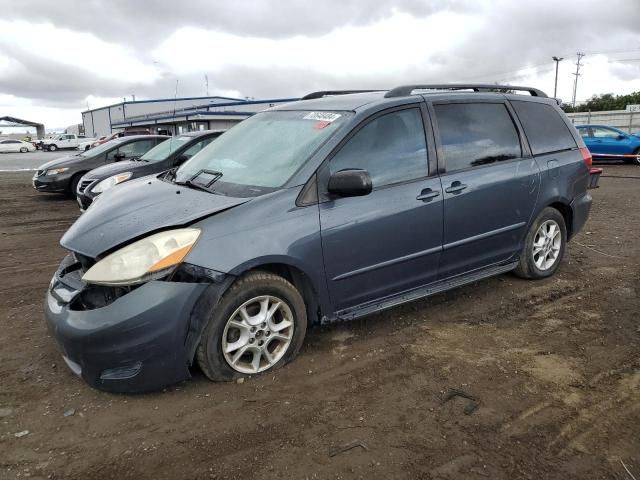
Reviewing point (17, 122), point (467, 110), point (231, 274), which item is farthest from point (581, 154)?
point (17, 122)

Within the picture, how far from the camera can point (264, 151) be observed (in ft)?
12.1

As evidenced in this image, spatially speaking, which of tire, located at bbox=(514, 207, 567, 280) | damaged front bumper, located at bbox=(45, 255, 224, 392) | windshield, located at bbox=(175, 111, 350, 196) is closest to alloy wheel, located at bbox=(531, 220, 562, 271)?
tire, located at bbox=(514, 207, 567, 280)

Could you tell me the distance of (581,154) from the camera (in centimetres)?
493

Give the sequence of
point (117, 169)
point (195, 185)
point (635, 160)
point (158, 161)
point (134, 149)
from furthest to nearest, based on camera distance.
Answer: point (635, 160) → point (134, 149) → point (117, 169) → point (158, 161) → point (195, 185)

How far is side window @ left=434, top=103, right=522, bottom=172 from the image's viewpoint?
12.9 feet

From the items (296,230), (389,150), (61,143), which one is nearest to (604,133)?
(389,150)

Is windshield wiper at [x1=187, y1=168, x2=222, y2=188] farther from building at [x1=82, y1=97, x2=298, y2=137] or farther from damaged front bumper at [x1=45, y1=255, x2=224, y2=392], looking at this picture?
building at [x1=82, y1=97, x2=298, y2=137]

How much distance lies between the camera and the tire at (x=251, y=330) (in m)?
2.93

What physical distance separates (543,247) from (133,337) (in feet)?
12.5

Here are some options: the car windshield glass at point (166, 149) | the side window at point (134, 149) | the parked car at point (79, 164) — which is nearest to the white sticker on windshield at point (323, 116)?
the car windshield glass at point (166, 149)

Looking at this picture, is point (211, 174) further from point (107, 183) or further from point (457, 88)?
point (107, 183)

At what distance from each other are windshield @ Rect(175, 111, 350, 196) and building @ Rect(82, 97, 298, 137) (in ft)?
43.6

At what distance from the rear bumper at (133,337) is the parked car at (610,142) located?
17.8 metres

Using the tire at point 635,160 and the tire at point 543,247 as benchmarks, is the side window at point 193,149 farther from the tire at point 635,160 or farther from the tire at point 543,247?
the tire at point 635,160
